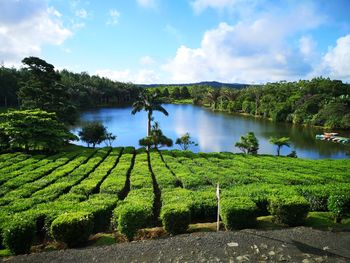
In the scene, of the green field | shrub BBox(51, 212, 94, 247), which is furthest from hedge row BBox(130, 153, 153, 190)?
shrub BBox(51, 212, 94, 247)

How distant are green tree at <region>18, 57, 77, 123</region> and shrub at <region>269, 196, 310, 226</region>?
3454 cm

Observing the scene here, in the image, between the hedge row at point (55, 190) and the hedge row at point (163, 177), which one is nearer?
the hedge row at point (55, 190)

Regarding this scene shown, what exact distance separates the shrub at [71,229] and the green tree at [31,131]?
21.4 m

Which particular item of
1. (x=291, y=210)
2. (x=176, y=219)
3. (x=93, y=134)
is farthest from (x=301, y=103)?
(x=176, y=219)

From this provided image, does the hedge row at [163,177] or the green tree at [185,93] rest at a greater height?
the green tree at [185,93]

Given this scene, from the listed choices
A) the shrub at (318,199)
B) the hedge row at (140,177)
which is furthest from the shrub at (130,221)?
the shrub at (318,199)

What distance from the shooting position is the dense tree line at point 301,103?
6969 centimetres

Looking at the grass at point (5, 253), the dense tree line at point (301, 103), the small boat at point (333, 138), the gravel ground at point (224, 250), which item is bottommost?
the small boat at point (333, 138)

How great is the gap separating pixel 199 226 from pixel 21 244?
20.4ft

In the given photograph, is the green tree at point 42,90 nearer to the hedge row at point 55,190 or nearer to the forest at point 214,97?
the forest at point 214,97

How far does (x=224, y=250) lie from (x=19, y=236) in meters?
6.55

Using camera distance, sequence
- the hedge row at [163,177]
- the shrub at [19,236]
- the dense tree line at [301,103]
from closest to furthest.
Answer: the shrub at [19,236]
the hedge row at [163,177]
the dense tree line at [301,103]

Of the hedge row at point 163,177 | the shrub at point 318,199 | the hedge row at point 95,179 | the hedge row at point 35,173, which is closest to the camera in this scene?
the shrub at point 318,199

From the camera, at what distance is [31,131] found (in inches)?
1164
